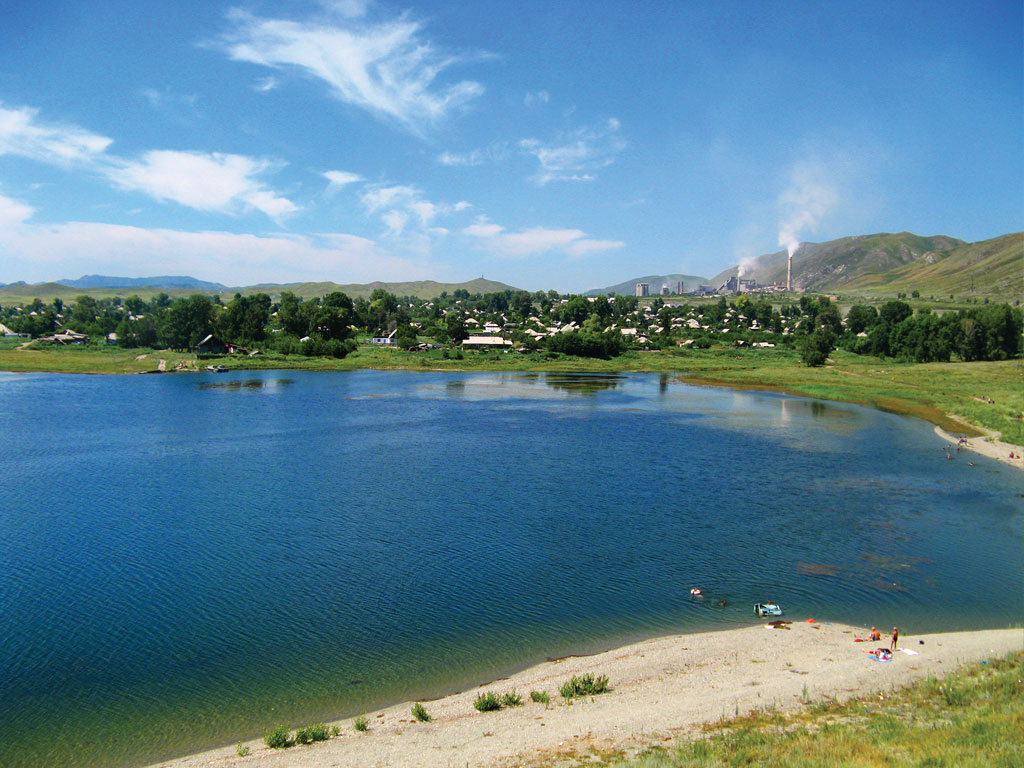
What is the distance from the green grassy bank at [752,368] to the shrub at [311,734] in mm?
54694

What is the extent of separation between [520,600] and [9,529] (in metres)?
22.6

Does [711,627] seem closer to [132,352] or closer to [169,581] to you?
[169,581]

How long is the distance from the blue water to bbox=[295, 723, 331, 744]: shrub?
1.51 meters

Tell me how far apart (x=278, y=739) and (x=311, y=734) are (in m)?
Answer: 0.67

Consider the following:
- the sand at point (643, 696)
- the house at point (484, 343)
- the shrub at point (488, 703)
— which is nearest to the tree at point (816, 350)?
the house at point (484, 343)

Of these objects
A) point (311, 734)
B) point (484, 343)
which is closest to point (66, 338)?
point (484, 343)

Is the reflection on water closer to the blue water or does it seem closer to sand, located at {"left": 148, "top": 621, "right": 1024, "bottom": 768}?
the blue water

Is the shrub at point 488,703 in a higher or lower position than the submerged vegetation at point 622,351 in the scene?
lower

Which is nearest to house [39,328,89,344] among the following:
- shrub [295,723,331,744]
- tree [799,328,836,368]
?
tree [799,328,836,368]

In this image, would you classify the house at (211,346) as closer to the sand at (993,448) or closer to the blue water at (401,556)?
the blue water at (401,556)

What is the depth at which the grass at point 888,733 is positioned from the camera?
457 inches

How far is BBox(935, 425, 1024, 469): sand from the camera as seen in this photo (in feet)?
141

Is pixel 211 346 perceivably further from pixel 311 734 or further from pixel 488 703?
pixel 488 703

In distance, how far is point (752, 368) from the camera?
10844 cm
